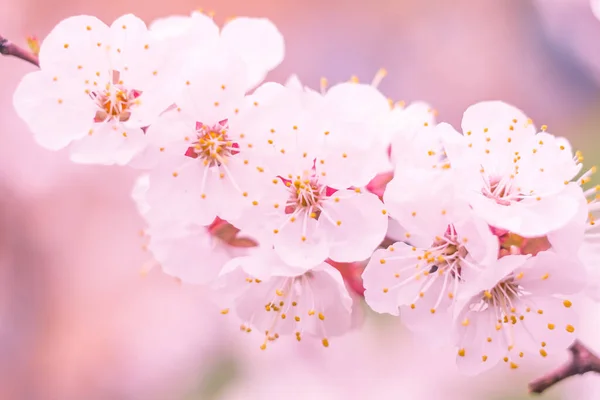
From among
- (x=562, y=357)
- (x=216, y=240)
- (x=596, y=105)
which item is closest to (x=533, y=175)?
(x=216, y=240)

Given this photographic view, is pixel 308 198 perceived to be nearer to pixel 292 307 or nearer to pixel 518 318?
pixel 292 307

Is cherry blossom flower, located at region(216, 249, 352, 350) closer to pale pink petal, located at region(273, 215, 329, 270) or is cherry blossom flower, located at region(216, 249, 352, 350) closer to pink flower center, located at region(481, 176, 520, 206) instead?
pale pink petal, located at region(273, 215, 329, 270)

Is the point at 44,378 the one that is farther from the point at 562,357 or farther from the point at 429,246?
the point at 429,246

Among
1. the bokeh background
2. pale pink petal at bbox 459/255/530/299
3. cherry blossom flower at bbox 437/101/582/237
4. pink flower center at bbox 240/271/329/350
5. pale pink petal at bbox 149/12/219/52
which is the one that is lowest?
the bokeh background

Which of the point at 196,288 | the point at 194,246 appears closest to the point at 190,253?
A: the point at 194,246

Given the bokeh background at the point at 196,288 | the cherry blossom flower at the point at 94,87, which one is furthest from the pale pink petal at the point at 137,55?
the bokeh background at the point at 196,288

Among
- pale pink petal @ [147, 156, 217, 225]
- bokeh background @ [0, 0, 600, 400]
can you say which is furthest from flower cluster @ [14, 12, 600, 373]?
bokeh background @ [0, 0, 600, 400]

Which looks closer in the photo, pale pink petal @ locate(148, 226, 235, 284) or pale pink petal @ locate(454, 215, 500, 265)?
pale pink petal @ locate(454, 215, 500, 265)

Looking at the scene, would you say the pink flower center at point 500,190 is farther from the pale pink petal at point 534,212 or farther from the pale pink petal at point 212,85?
the pale pink petal at point 212,85
